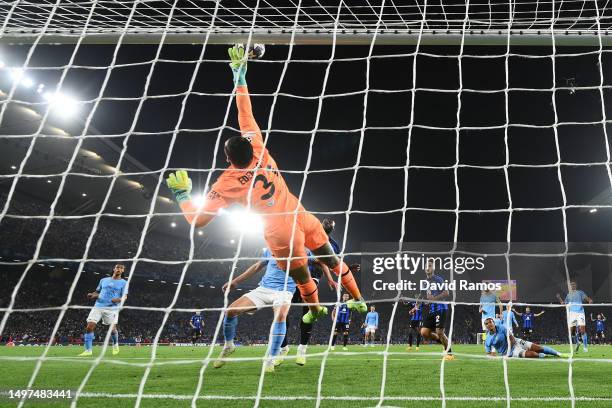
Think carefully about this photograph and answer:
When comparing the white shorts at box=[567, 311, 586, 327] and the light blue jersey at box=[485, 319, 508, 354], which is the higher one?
the white shorts at box=[567, 311, 586, 327]

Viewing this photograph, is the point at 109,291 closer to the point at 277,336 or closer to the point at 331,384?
the point at 277,336

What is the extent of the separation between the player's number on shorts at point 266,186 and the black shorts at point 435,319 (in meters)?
4.67

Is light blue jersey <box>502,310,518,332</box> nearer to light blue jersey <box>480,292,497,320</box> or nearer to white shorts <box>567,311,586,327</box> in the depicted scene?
light blue jersey <box>480,292,497,320</box>

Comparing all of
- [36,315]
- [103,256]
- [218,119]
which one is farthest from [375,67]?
[103,256]

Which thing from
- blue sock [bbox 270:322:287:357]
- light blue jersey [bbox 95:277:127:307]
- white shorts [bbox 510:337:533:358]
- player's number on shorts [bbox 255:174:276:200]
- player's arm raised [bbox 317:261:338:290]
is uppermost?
player's number on shorts [bbox 255:174:276:200]

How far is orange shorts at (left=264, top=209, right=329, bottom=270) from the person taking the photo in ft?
13.2

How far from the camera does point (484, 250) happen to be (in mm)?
19875

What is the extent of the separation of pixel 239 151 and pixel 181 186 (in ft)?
1.67

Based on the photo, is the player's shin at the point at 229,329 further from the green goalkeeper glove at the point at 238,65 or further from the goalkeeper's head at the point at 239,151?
the green goalkeeper glove at the point at 238,65

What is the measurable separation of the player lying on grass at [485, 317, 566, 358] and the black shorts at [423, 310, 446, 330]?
0.63 metres

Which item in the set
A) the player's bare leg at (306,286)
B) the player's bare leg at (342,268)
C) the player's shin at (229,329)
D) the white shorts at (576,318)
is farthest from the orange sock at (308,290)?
the white shorts at (576,318)

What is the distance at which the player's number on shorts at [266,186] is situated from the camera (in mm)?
3961

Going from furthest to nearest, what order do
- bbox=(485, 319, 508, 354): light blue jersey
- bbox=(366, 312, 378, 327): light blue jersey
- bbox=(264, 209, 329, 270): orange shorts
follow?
1. bbox=(366, 312, 378, 327): light blue jersey
2. bbox=(485, 319, 508, 354): light blue jersey
3. bbox=(264, 209, 329, 270): orange shorts

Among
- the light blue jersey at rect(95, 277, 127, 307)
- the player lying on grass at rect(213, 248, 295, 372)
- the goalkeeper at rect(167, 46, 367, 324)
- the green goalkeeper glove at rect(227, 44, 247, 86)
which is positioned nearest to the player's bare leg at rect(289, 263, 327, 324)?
the goalkeeper at rect(167, 46, 367, 324)
